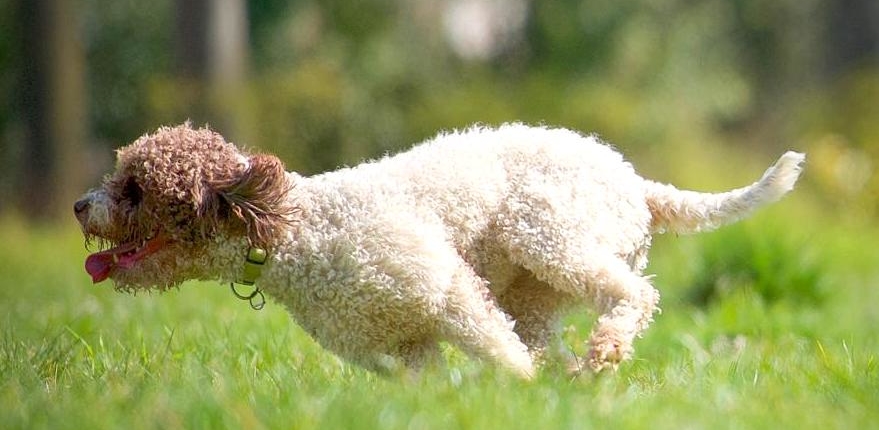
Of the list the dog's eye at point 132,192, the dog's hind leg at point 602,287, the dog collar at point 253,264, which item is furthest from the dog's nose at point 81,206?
the dog's hind leg at point 602,287

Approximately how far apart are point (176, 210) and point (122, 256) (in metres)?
0.28

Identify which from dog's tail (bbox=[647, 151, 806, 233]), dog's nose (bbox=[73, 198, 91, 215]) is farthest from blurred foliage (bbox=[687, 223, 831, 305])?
dog's nose (bbox=[73, 198, 91, 215])

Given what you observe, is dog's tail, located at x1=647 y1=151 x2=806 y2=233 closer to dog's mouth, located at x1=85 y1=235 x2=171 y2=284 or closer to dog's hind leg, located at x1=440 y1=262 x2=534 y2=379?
dog's hind leg, located at x1=440 y1=262 x2=534 y2=379

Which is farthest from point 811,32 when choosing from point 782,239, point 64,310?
point 64,310

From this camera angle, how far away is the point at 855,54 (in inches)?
827

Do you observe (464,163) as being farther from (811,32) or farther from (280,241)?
(811,32)

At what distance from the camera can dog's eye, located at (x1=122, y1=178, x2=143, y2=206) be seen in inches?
192

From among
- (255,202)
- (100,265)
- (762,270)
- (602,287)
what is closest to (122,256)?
(100,265)

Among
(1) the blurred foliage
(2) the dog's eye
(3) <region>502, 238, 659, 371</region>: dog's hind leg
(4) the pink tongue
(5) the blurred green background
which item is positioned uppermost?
(5) the blurred green background

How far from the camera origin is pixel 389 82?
2030 centimetres

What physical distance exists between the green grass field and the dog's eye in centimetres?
68

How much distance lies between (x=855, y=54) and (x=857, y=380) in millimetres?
17080

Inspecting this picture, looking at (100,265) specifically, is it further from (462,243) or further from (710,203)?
(710,203)

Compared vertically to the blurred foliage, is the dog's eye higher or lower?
lower
